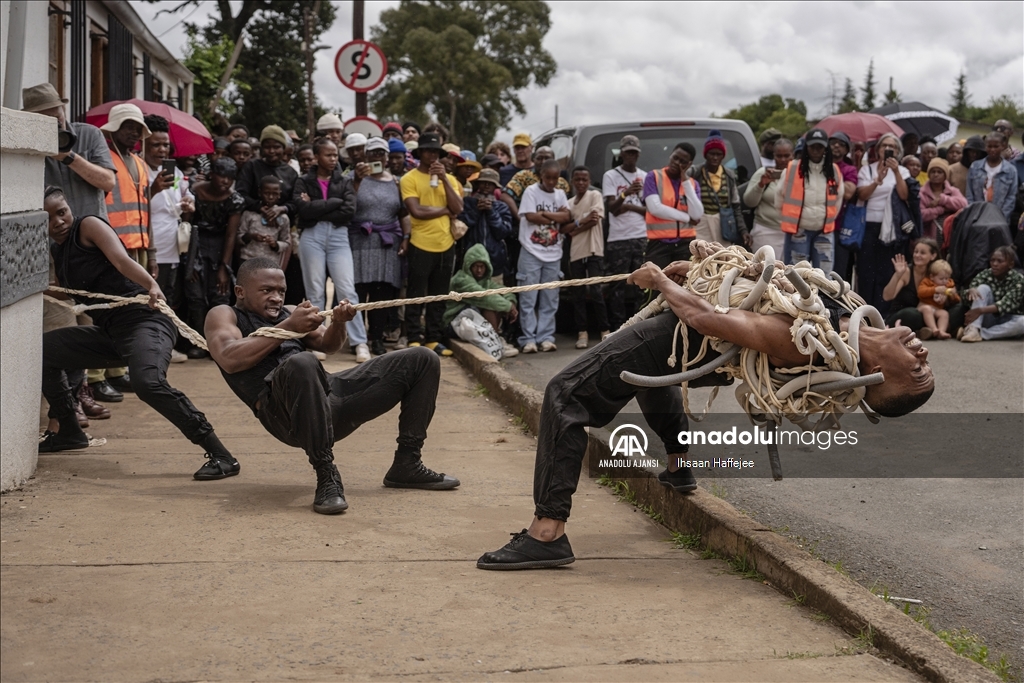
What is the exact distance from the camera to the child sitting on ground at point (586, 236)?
→ 1110 cm

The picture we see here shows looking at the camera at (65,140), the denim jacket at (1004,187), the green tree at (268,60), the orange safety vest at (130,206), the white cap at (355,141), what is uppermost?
the green tree at (268,60)

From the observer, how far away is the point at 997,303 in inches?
464

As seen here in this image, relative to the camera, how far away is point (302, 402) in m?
5.50

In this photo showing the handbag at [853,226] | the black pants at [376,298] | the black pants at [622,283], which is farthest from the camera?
the handbag at [853,226]

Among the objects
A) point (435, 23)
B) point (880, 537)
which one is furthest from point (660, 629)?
point (435, 23)

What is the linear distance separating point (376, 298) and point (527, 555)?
679cm

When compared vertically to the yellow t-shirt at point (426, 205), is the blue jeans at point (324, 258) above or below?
below

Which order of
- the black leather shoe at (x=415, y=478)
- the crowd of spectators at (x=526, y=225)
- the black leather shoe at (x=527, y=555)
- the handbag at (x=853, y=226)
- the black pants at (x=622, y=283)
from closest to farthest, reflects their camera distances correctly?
the black leather shoe at (x=527, y=555)
the black leather shoe at (x=415, y=478)
the crowd of spectators at (x=526, y=225)
the black pants at (x=622, y=283)
the handbag at (x=853, y=226)

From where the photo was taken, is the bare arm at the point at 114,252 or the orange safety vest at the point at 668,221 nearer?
the bare arm at the point at 114,252

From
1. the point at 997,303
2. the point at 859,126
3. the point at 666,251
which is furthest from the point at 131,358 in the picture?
the point at 859,126

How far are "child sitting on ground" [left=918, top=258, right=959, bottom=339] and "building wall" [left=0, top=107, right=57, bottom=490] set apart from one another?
910 cm

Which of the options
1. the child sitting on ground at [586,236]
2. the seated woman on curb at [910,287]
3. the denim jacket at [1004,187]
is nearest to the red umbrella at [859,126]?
the denim jacket at [1004,187]

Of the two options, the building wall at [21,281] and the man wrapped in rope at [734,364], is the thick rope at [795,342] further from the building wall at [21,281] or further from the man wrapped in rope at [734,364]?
the building wall at [21,281]

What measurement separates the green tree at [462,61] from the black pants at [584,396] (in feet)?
161
